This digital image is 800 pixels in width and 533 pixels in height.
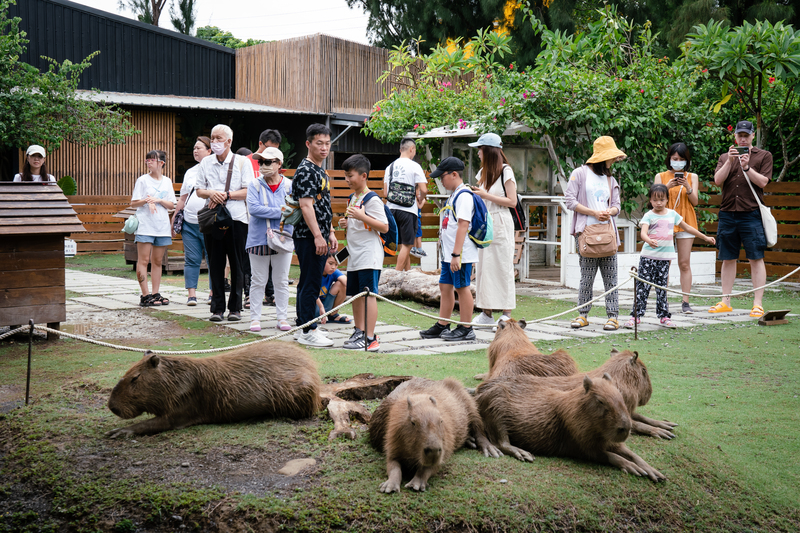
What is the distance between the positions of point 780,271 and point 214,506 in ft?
41.1

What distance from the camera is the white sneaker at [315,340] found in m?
6.77

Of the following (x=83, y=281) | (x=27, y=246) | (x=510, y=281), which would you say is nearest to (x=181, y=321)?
(x=27, y=246)

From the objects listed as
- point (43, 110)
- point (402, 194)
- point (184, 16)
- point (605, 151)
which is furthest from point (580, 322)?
point (184, 16)

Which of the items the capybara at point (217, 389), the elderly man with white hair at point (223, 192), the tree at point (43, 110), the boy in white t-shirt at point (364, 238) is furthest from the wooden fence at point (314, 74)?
the capybara at point (217, 389)

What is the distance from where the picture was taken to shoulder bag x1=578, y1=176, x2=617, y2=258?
7801mm

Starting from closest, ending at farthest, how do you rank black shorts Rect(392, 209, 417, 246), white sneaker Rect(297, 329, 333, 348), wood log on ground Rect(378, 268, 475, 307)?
white sneaker Rect(297, 329, 333, 348)
wood log on ground Rect(378, 268, 475, 307)
black shorts Rect(392, 209, 417, 246)

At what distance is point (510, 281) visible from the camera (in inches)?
306

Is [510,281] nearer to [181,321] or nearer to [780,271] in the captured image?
[181,321]

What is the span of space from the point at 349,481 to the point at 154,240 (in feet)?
21.8

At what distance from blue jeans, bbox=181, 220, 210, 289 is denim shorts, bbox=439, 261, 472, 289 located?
11.4 feet

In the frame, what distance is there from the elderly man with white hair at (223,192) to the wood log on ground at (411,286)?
261cm

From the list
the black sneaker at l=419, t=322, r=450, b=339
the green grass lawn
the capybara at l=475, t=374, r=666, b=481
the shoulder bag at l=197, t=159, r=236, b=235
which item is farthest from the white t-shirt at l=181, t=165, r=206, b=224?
the capybara at l=475, t=374, r=666, b=481

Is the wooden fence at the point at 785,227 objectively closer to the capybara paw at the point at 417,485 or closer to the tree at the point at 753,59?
the tree at the point at 753,59

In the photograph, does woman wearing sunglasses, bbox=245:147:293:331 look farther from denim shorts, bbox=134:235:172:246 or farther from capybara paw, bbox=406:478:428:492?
capybara paw, bbox=406:478:428:492
